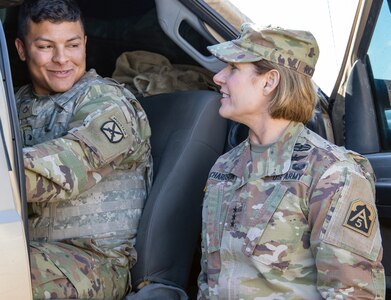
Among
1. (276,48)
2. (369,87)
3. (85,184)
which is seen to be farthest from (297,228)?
(369,87)

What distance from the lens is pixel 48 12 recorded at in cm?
286

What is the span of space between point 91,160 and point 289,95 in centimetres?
66

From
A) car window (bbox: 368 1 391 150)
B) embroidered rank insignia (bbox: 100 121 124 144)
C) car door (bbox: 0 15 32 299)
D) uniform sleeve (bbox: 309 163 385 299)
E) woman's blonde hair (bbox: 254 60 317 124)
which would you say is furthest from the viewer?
car window (bbox: 368 1 391 150)

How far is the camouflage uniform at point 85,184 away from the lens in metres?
2.47

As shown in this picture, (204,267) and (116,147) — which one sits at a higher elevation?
(116,147)

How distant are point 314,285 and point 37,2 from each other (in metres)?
1.40

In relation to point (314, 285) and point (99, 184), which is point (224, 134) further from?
point (314, 285)

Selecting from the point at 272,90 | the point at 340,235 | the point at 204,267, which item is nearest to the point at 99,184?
the point at 204,267

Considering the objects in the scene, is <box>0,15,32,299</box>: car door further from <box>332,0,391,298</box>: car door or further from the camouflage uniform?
<box>332,0,391,298</box>: car door

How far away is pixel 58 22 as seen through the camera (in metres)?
2.87

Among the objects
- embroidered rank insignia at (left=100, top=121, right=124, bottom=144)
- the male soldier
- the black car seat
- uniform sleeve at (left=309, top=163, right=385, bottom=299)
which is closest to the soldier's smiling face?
the male soldier

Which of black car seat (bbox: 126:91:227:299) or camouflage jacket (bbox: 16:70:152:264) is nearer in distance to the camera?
camouflage jacket (bbox: 16:70:152:264)

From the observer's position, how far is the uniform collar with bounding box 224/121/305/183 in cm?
246

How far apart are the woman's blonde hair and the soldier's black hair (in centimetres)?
76
